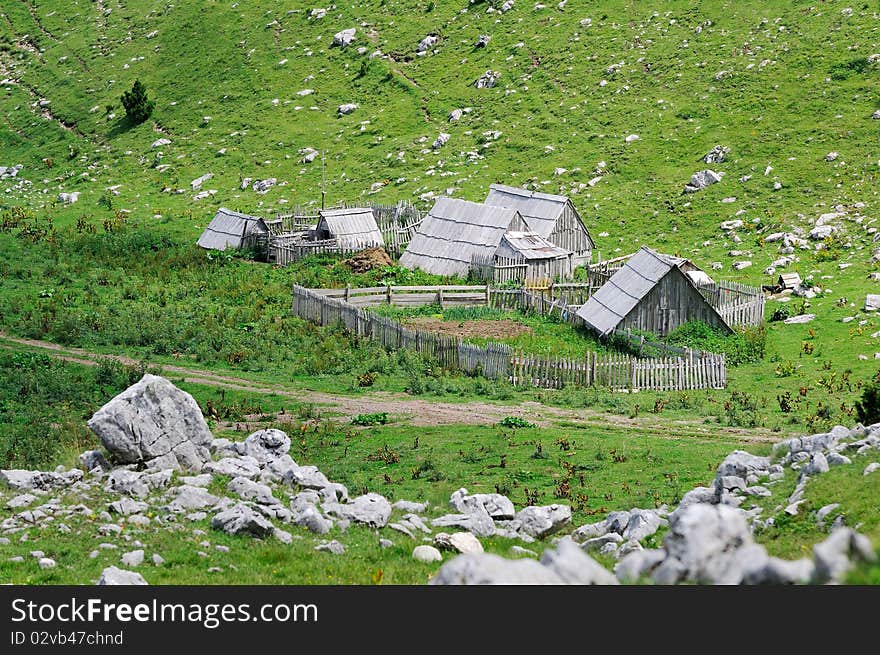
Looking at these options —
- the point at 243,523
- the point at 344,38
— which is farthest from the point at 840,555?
the point at 344,38

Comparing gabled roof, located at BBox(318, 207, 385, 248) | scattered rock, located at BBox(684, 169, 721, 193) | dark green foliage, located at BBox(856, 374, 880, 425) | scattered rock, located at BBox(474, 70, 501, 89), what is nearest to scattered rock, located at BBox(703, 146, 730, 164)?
scattered rock, located at BBox(684, 169, 721, 193)

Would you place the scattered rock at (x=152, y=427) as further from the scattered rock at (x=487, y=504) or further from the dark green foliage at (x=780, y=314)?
the dark green foliage at (x=780, y=314)

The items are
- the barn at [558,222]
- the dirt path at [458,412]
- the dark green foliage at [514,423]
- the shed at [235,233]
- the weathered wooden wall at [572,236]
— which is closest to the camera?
the dirt path at [458,412]

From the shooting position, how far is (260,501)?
69.8ft

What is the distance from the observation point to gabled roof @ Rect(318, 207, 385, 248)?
54469mm

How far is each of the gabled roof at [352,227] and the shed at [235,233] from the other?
3.15 meters

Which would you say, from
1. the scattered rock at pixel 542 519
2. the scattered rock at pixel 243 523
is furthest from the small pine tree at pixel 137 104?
the scattered rock at pixel 243 523

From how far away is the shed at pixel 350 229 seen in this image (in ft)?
179

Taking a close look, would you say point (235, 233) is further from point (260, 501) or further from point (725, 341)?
point (260, 501)

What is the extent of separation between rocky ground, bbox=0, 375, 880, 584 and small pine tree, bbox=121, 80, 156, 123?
194 feet

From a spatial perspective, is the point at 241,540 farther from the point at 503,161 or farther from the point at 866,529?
the point at 503,161

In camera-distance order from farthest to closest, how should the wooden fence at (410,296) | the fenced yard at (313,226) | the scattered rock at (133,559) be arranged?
the fenced yard at (313,226)
the wooden fence at (410,296)
the scattered rock at (133,559)

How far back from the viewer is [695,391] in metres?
34.3

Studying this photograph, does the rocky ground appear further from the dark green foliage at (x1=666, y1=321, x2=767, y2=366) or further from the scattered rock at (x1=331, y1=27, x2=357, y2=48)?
the scattered rock at (x1=331, y1=27, x2=357, y2=48)
